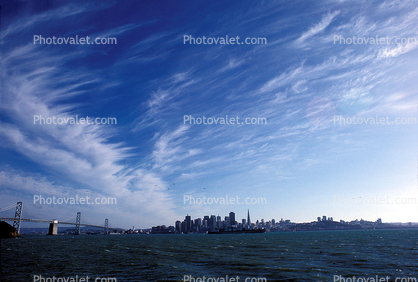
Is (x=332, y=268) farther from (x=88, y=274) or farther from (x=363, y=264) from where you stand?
(x=88, y=274)

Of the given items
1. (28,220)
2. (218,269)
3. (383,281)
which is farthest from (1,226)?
(383,281)

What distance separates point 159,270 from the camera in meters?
32.2

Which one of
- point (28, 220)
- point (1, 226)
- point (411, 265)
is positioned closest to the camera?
point (411, 265)

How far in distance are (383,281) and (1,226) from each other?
158 m

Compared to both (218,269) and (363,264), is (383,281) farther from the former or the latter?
(218,269)

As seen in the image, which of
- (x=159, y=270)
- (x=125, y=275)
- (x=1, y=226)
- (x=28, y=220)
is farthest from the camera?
(x=28, y=220)

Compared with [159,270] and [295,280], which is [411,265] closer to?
[295,280]

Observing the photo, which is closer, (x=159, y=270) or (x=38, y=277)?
(x=38, y=277)

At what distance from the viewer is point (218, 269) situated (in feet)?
107

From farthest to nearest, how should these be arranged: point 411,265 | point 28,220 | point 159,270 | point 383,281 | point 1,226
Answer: point 28,220, point 1,226, point 411,265, point 159,270, point 383,281

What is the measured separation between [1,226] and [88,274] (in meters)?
132

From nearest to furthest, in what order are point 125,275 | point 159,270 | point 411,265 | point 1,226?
point 125,275
point 159,270
point 411,265
point 1,226

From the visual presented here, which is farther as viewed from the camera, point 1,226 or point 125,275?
point 1,226

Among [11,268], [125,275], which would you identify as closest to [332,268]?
[125,275]
